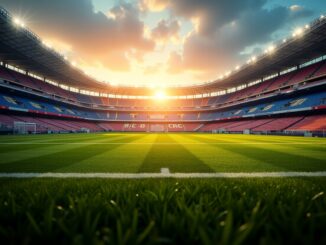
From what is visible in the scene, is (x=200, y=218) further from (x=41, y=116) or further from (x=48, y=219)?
(x=41, y=116)

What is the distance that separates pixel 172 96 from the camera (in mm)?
68250

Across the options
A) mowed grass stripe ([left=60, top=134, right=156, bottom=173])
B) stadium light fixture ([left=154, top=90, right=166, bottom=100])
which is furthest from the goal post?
stadium light fixture ([left=154, top=90, right=166, bottom=100])

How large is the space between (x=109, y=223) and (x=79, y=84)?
196 feet

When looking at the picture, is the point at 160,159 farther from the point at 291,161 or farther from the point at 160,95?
the point at 160,95

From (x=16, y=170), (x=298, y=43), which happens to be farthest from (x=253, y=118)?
(x=16, y=170)

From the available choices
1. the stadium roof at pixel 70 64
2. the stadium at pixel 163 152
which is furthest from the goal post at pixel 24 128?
the stadium roof at pixel 70 64

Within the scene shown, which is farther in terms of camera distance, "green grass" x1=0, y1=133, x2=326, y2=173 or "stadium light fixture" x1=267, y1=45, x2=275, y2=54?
"stadium light fixture" x1=267, y1=45, x2=275, y2=54

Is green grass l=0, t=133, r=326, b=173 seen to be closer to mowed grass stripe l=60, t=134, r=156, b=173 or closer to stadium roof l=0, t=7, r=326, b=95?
mowed grass stripe l=60, t=134, r=156, b=173

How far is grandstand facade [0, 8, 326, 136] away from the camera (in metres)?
29.1

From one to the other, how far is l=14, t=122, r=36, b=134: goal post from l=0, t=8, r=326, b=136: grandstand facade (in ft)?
2.06

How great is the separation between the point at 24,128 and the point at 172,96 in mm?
48810

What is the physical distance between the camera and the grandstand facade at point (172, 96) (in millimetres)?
29078

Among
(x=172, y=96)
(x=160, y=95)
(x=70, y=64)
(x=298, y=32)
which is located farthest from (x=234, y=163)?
(x=172, y=96)

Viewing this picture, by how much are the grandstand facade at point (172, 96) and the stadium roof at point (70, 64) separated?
0.48 ft
